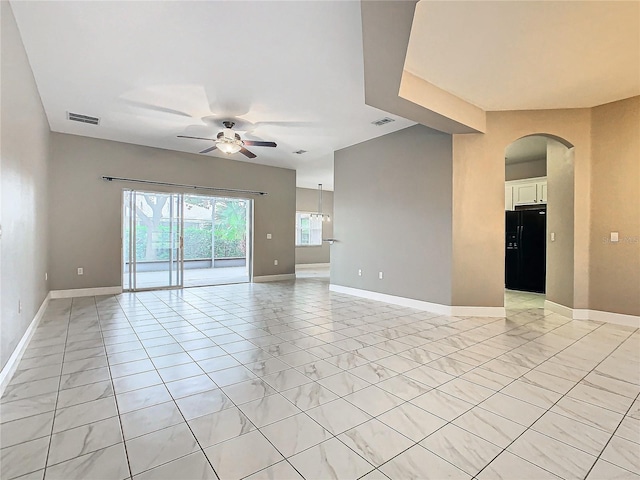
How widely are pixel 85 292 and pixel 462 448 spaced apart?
6.57 m

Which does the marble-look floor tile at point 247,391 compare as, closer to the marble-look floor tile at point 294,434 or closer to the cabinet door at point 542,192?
the marble-look floor tile at point 294,434

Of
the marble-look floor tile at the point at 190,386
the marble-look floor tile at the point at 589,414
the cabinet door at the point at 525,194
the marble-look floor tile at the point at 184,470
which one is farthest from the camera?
the cabinet door at the point at 525,194

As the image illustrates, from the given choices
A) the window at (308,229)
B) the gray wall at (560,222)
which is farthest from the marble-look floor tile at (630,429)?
the window at (308,229)

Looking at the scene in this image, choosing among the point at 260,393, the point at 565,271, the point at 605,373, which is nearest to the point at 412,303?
the point at 565,271

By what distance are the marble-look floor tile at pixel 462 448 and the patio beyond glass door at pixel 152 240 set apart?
6347 mm

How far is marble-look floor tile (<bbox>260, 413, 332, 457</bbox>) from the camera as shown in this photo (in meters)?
1.72

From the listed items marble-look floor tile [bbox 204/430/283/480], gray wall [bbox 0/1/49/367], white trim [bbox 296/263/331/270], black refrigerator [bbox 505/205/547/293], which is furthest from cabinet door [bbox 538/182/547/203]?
gray wall [bbox 0/1/49/367]

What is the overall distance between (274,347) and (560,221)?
4.61 metres

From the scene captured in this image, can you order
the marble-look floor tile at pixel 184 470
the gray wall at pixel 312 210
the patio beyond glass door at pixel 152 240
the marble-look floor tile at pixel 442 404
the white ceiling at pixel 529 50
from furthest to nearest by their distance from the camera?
the gray wall at pixel 312 210 < the patio beyond glass door at pixel 152 240 < the white ceiling at pixel 529 50 < the marble-look floor tile at pixel 442 404 < the marble-look floor tile at pixel 184 470

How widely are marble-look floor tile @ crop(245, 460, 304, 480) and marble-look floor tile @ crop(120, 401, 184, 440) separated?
27.6 inches

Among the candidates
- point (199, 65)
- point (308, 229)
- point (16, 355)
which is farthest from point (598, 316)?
point (308, 229)

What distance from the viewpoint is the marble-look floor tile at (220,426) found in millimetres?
1786

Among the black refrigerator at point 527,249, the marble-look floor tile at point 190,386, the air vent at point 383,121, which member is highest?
the air vent at point 383,121

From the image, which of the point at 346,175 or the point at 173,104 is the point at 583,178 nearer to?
the point at 346,175
